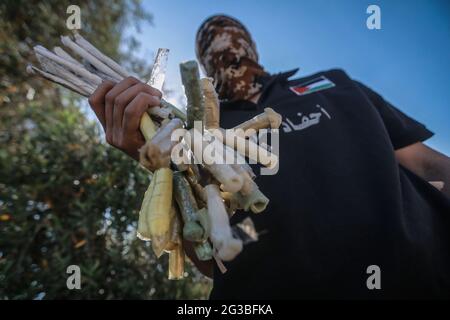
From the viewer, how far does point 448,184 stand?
4.33ft

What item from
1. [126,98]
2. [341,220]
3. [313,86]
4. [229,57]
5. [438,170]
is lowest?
[341,220]

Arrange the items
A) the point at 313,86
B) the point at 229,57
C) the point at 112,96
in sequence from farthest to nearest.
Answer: the point at 229,57 → the point at 313,86 → the point at 112,96

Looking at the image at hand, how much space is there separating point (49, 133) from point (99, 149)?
1.21 feet

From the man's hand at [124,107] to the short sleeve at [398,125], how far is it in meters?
1.03

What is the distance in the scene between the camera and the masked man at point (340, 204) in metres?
1.04

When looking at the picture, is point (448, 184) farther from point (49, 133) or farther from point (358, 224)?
point (49, 133)

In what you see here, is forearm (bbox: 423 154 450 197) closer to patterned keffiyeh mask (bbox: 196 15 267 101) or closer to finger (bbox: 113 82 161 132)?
patterned keffiyeh mask (bbox: 196 15 267 101)

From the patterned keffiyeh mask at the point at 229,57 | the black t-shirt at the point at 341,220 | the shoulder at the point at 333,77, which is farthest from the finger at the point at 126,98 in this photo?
the shoulder at the point at 333,77

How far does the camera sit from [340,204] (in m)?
1.12

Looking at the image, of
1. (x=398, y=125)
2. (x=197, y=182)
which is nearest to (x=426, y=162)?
(x=398, y=125)

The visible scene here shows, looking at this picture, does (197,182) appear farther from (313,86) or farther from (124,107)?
(313,86)

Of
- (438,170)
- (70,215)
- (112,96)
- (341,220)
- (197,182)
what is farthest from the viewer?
(70,215)

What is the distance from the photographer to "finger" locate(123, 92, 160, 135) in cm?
73

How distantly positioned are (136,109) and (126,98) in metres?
0.05
